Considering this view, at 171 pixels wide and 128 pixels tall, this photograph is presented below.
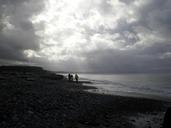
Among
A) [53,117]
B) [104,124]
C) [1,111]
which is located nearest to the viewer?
[1,111]

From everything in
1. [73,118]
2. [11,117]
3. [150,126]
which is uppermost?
[11,117]

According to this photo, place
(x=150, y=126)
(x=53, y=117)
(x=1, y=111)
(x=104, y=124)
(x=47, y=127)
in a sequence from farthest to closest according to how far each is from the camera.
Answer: (x=150, y=126) → (x=104, y=124) → (x=53, y=117) → (x=1, y=111) → (x=47, y=127)

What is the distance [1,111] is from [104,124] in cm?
683

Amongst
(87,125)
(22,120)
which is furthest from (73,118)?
(22,120)

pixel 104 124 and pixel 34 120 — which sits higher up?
pixel 34 120

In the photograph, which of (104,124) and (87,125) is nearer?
(87,125)

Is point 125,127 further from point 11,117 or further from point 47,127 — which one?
point 11,117

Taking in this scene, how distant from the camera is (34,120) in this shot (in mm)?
10281

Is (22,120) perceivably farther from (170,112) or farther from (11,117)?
(170,112)

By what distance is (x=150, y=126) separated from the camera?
561 inches

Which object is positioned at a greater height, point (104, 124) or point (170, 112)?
point (170, 112)

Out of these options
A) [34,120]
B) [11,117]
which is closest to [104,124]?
[34,120]

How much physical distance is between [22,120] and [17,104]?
346 centimetres

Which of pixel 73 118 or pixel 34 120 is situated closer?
pixel 34 120
